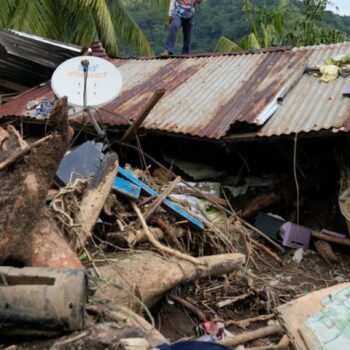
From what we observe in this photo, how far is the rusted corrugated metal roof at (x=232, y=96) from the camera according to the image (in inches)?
244

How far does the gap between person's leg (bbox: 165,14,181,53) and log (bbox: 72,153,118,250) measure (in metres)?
5.33

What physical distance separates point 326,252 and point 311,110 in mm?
1677

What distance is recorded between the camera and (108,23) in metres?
13.2

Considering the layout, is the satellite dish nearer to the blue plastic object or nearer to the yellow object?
the yellow object

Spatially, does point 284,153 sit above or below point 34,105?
above

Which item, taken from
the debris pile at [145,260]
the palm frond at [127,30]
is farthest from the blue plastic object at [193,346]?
the palm frond at [127,30]

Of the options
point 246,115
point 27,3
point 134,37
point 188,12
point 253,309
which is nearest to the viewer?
point 253,309

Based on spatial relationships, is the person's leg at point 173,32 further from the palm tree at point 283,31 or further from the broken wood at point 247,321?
the broken wood at point 247,321

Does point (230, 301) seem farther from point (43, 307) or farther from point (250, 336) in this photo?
point (43, 307)

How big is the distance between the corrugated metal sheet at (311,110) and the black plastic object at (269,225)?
1.04 meters

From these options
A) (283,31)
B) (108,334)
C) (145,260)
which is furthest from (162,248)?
(283,31)

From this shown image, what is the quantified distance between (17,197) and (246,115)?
11.6 ft

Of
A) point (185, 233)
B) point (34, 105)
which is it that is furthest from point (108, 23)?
point (185, 233)

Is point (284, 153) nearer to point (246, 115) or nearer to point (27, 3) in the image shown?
point (246, 115)
